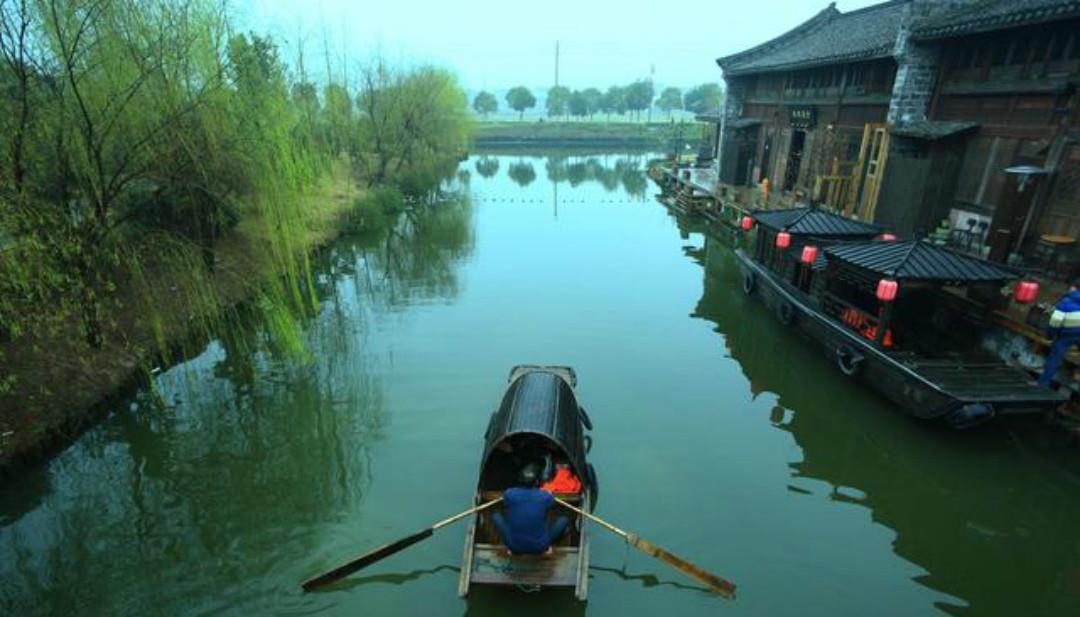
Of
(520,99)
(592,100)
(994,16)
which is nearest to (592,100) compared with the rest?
(592,100)

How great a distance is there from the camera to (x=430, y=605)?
6672mm

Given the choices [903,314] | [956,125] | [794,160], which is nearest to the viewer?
[903,314]

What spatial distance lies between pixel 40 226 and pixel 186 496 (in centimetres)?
420

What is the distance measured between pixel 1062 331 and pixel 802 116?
17.7 metres

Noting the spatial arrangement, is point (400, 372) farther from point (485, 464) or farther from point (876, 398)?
point (876, 398)

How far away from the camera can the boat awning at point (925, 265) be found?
9.93 meters

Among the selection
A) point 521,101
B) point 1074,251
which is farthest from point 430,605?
point 521,101

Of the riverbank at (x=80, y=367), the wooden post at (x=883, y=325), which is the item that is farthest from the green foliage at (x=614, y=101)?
the wooden post at (x=883, y=325)

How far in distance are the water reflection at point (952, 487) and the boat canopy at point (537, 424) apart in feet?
12.3

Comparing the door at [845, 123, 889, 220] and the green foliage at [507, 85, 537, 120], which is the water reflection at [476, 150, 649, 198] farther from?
the green foliage at [507, 85, 537, 120]

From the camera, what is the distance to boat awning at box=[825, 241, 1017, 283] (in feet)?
32.6

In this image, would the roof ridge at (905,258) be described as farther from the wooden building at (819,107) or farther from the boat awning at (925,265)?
the wooden building at (819,107)

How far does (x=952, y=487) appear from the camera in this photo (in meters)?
8.79

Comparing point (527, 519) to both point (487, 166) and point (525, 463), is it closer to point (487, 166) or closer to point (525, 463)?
point (525, 463)
